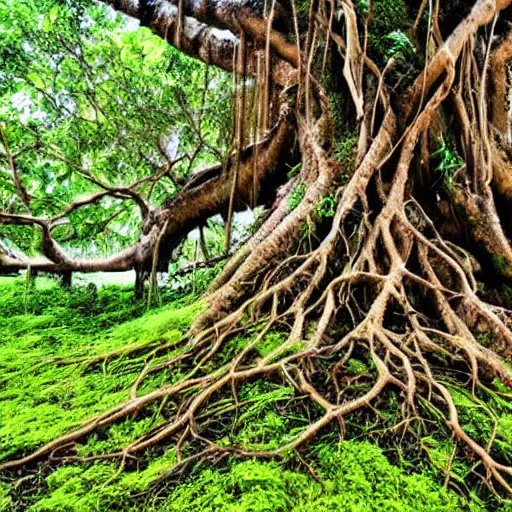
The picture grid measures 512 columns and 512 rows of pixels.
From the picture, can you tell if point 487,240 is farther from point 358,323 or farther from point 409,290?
point 358,323

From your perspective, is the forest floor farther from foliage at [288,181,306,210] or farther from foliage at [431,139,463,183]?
Answer: foliage at [431,139,463,183]

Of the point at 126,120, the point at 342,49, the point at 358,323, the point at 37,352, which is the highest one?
the point at 342,49

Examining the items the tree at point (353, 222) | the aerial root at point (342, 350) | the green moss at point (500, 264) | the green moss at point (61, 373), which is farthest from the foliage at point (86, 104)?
the green moss at point (500, 264)

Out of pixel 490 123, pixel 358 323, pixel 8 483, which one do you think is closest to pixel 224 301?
pixel 358 323

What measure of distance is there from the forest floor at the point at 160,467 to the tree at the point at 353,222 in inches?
2.5

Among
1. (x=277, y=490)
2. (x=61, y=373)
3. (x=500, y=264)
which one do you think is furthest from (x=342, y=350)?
(x=61, y=373)

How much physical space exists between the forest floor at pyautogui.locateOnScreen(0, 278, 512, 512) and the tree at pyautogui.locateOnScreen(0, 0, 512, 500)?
62 millimetres

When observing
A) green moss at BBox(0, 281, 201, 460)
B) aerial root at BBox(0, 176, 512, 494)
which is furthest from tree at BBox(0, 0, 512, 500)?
green moss at BBox(0, 281, 201, 460)

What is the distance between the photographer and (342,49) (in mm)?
3064

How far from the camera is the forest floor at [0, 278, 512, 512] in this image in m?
1.31

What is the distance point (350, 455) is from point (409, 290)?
1.12 meters

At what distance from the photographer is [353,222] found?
2592 mm

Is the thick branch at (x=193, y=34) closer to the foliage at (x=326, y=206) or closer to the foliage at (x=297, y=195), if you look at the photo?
the foliage at (x=297, y=195)

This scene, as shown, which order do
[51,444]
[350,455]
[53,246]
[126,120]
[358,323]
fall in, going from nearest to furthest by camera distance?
[350,455] < [51,444] < [358,323] < [53,246] < [126,120]
